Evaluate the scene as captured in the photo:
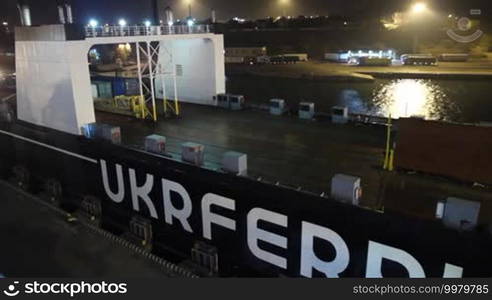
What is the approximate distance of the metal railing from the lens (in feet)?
69.1

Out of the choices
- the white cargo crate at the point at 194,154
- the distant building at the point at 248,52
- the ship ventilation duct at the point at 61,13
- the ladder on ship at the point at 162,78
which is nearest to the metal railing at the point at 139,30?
the ladder on ship at the point at 162,78

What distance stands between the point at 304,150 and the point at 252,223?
5478 millimetres

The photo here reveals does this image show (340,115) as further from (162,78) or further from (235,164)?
(162,78)

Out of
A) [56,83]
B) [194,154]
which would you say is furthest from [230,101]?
[194,154]

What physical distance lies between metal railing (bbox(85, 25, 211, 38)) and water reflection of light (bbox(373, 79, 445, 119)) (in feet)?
80.9

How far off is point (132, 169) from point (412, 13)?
81432mm

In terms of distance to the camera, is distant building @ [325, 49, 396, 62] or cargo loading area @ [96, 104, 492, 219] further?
distant building @ [325, 49, 396, 62]

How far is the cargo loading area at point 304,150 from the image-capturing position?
12656mm

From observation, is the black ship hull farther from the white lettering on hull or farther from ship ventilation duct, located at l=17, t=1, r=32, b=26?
ship ventilation duct, located at l=17, t=1, r=32, b=26

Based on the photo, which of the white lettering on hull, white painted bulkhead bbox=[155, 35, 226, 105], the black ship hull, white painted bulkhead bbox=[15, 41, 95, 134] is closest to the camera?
the black ship hull

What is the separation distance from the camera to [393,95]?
50188mm

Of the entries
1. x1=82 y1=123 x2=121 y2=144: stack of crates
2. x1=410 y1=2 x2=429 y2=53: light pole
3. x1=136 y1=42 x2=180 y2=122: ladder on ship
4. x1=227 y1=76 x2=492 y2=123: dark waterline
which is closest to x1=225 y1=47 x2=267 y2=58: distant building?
x1=227 y1=76 x2=492 y2=123: dark waterline

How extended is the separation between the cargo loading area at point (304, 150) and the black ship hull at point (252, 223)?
0.93 meters

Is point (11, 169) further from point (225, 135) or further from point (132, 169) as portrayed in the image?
point (225, 135)
